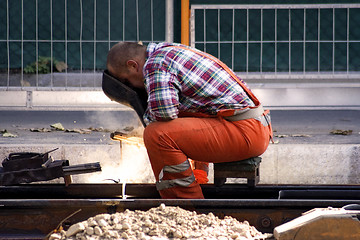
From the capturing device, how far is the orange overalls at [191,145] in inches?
181

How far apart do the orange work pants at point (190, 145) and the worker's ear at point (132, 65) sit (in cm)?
49

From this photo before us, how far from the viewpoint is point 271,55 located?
9.24 metres

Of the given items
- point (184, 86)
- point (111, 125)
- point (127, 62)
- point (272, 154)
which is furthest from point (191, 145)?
point (111, 125)

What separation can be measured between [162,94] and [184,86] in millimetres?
252

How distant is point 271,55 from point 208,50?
96cm

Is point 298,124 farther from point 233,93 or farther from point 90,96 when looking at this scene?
point 233,93

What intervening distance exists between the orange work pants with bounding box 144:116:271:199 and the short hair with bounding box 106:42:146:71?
56 centimetres

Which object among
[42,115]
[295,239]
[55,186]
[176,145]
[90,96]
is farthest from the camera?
[42,115]

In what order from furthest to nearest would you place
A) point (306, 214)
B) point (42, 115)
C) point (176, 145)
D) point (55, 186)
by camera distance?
point (42, 115)
point (55, 186)
point (176, 145)
point (306, 214)

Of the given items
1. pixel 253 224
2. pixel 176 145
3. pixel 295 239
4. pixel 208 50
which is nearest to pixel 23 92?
pixel 208 50

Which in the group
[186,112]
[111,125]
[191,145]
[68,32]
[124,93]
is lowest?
[111,125]

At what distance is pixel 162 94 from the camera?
14.8 ft

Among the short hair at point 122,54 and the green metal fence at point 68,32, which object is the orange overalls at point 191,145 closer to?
the short hair at point 122,54

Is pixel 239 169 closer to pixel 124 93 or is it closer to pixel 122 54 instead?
pixel 124 93
